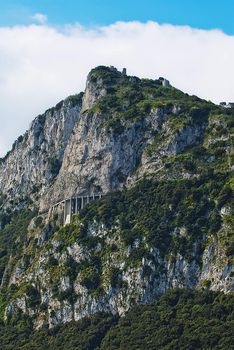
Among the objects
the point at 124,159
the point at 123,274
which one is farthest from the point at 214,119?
the point at 123,274

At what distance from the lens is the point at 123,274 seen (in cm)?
17275

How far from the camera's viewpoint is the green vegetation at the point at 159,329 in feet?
504

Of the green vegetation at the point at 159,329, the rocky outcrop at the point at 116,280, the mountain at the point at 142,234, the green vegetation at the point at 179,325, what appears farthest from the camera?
the mountain at the point at 142,234

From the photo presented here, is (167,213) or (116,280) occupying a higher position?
(167,213)

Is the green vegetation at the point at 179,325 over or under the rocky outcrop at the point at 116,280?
under

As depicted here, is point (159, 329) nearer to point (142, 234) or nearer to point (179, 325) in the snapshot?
point (179, 325)

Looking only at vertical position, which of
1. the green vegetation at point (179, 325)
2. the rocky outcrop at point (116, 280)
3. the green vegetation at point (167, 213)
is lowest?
the green vegetation at point (179, 325)

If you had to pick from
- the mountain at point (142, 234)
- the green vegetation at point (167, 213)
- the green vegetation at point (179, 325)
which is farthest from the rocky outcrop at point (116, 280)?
the green vegetation at point (179, 325)

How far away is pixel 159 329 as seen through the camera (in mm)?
160625

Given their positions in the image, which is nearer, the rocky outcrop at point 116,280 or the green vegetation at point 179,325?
the green vegetation at point 179,325

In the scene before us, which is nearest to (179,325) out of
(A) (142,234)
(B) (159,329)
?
(B) (159,329)

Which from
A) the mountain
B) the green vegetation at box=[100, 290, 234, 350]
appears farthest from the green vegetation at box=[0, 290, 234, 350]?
the mountain

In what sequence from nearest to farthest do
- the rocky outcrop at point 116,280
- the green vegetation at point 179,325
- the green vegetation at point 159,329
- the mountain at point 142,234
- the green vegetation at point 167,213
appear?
the green vegetation at point 179,325 → the green vegetation at point 159,329 → the rocky outcrop at point 116,280 → the mountain at point 142,234 → the green vegetation at point 167,213

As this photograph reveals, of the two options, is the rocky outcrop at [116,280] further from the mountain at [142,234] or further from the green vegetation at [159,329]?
the green vegetation at [159,329]
